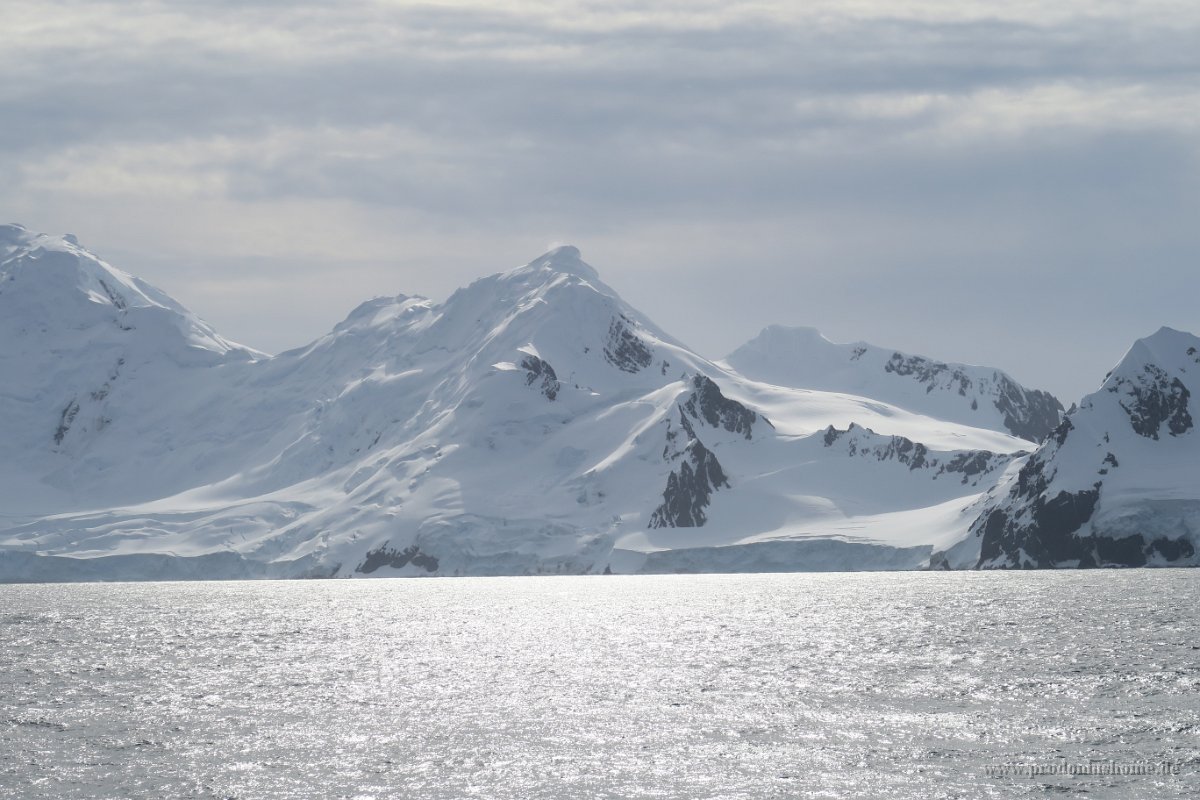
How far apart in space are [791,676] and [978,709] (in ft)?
74.2

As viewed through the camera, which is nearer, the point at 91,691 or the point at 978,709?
the point at 978,709

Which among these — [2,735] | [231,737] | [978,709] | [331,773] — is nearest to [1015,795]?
[978,709]

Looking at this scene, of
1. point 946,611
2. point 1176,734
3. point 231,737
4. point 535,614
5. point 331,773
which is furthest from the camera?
point 535,614

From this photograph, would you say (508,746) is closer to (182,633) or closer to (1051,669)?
(1051,669)

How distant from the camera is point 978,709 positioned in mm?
83812

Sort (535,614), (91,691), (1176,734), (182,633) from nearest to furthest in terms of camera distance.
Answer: (1176,734), (91,691), (182,633), (535,614)

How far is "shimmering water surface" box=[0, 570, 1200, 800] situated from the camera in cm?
6550

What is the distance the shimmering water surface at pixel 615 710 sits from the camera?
65.5 metres

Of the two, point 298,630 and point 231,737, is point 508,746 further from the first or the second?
point 298,630

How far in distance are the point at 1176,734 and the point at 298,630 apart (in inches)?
4446

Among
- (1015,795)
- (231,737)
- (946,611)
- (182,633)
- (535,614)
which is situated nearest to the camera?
(1015,795)

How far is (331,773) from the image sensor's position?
68438 mm

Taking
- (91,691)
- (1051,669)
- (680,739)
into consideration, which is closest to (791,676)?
(1051,669)

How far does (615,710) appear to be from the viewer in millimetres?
88062
